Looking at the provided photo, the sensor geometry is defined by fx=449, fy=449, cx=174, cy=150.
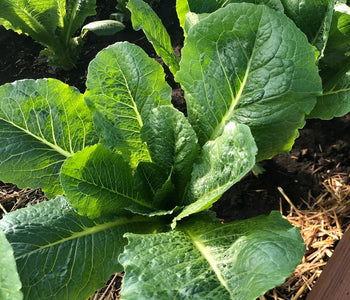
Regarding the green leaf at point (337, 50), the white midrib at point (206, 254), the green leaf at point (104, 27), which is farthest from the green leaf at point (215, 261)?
the green leaf at point (104, 27)

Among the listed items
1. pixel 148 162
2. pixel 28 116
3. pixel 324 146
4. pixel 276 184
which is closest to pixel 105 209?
pixel 148 162

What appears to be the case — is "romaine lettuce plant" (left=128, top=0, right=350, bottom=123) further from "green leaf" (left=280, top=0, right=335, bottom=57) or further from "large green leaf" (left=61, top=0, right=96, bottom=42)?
"large green leaf" (left=61, top=0, right=96, bottom=42)

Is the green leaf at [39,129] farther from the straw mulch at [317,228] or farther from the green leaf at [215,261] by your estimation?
the straw mulch at [317,228]

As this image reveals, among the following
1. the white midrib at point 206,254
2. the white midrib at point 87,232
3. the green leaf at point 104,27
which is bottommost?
the white midrib at point 206,254

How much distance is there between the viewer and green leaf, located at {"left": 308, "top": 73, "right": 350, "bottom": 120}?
1.42 meters

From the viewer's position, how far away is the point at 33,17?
2076 mm

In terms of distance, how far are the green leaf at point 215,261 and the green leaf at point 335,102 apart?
0.45 metres

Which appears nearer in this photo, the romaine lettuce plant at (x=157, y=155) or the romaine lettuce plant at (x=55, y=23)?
the romaine lettuce plant at (x=157, y=155)

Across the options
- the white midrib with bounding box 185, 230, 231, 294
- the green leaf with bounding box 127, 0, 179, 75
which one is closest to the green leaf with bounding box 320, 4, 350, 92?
the green leaf with bounding box 127, 0, 179, 75

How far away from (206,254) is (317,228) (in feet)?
1.81

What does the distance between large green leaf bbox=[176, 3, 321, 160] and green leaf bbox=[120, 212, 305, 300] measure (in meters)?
0.28

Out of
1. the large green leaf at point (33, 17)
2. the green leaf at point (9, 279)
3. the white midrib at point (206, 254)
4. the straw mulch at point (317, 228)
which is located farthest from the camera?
the large green leaf at point (33, 17)

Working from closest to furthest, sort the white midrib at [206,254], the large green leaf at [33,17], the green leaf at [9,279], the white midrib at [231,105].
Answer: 1. the green leaf at [9,279]
2. the white midrib at [206,254]
3. the white midrib at [231,105]
4. the large green leaf at [33,17]

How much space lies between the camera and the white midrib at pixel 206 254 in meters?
0.97
